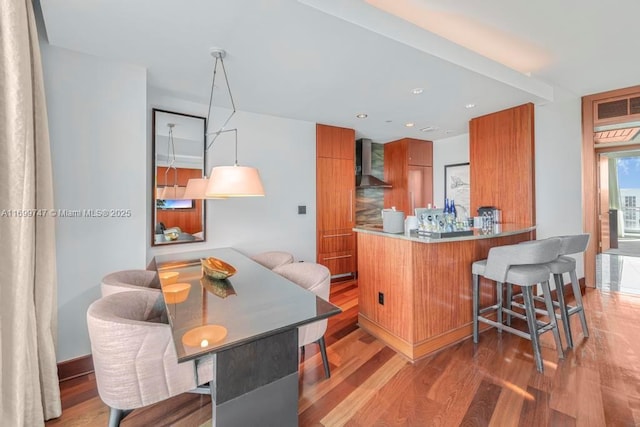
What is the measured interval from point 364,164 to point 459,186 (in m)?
1.73

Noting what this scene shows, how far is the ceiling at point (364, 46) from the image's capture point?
171cm

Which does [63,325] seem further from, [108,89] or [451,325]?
[451,325]

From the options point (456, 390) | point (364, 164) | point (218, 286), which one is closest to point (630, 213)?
point (364, 164)

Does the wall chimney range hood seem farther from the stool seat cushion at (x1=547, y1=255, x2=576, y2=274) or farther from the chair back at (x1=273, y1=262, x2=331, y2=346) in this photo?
the chair back at (x1=273, y1=262, x2=331, y2=346)

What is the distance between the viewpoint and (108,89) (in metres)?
2.22

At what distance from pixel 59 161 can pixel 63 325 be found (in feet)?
4.04

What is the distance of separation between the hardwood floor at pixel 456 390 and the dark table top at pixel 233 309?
2.45 ft

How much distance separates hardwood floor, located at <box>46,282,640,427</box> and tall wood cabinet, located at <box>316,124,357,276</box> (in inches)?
72.6

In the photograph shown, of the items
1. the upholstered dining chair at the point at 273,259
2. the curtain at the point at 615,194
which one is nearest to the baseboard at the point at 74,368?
the upholstered dining chair at the point at 273,259

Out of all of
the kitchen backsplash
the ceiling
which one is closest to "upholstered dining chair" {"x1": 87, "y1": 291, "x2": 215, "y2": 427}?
the ceiling

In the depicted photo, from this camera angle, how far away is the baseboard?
204 cm

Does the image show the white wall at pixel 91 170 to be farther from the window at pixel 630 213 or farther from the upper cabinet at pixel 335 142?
the window at pixel 630 213

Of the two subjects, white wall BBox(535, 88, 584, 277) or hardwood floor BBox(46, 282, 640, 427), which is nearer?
hardwood floor BBox(46, 282, 640, 427)

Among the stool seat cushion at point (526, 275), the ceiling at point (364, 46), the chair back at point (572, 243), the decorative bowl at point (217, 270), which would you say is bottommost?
the stool seat cushion at point (526, 275)
